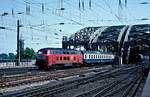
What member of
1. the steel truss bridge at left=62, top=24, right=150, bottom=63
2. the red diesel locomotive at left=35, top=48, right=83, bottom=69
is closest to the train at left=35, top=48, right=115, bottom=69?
the red diesel locomotive at left=35, top=48, right=83, bottom=69

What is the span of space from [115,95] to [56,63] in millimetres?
27934

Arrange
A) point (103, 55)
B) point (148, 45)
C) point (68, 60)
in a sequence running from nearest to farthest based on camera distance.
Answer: point (68, 60)
point (103, 55)
point (148, 45)

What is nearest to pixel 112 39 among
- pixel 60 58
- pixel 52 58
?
pixel 60 58

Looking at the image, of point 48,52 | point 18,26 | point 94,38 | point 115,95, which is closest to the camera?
point 115,95

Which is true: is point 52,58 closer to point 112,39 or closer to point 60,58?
point 60,58

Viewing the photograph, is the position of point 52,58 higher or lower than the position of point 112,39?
lower

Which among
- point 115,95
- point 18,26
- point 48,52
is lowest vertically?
point 115,95

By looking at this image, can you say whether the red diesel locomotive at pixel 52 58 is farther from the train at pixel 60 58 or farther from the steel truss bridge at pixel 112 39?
the steel truss bridge at pixel 112 39

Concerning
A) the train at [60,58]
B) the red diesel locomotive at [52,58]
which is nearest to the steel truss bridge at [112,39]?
the train at [60,58]

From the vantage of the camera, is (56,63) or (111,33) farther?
Result: (111,33)

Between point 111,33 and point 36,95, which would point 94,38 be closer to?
point 111,33

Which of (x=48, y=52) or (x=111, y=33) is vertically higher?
(x=111, y=33)

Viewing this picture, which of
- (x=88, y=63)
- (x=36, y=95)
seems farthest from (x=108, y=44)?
(x=36, y=95)

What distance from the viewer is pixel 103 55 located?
80.7 meters
